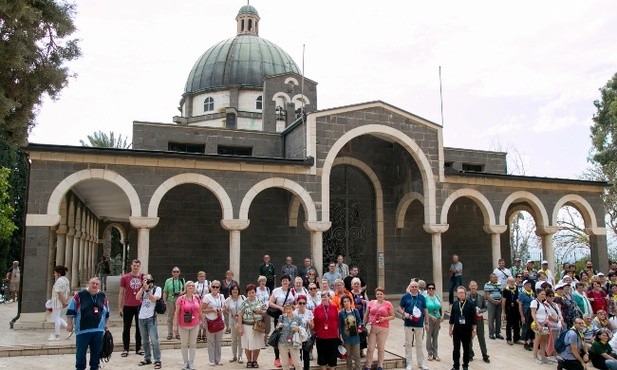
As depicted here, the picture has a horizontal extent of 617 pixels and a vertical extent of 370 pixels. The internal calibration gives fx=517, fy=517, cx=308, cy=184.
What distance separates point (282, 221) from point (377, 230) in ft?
11.7

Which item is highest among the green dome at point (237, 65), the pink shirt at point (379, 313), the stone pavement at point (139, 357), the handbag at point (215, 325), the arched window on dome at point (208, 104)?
the green dome at point (237, 65)

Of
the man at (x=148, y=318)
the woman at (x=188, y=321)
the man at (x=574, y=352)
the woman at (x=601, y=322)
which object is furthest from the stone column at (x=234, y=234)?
the woman at (x=601, y=322)

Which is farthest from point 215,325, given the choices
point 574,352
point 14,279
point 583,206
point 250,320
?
point 583,206

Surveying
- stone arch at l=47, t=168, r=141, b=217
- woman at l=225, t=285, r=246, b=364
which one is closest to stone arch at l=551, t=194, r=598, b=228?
woman at l=225, t=285, r=246, b=364

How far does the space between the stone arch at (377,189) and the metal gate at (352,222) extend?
6.8 inches

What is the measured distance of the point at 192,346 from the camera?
885cm

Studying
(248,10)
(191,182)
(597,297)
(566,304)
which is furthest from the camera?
(248,10)

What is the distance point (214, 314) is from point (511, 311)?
7029 mm

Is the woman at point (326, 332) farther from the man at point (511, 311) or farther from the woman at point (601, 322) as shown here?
the woman at point (601, 322)

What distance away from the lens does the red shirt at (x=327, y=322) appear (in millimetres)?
8438

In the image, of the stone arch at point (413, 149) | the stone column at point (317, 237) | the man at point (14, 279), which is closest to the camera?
the stone column at point (317, 237)

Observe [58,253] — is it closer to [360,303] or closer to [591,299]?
[360,303]

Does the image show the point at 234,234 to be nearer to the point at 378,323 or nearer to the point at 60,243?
the point at 378,323

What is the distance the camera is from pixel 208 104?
28.1 metres
